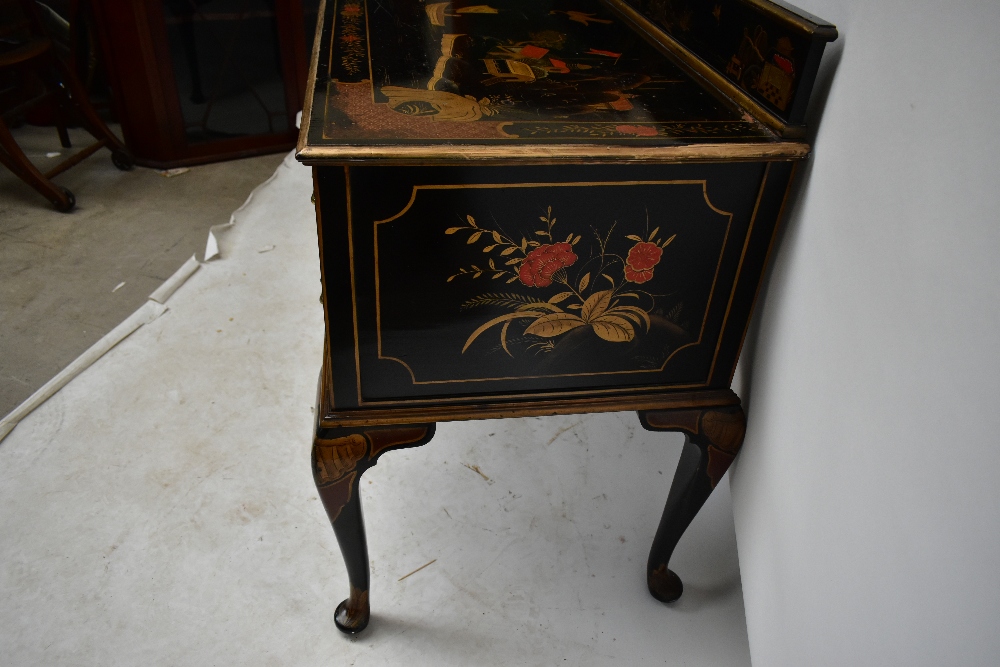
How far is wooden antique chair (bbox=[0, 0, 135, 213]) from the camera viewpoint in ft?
8.05

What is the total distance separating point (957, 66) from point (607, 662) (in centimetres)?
105

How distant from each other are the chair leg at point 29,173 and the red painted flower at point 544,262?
2254 mm

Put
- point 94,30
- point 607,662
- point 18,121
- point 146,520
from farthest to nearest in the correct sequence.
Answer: point 18,121 < point 94,30 < point 146,520 < point 607,662

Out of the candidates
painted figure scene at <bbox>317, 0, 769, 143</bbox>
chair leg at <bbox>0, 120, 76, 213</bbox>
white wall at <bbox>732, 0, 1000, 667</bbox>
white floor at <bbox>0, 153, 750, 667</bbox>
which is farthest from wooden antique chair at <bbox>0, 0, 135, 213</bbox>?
white wall at <bbox>732, 0, 1000, 667</bbox>

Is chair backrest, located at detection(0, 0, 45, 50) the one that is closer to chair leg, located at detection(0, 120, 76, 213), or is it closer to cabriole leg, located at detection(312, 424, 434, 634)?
chair leg, located at detection(0, 120, 76, 213)

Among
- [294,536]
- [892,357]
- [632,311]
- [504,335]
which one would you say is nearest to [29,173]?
[294,536]

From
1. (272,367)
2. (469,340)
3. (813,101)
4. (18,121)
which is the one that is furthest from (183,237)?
(813,101)

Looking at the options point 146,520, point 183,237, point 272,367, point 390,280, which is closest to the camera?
point 390,280

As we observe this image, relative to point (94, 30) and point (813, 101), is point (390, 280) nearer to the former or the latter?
point (813, 101)

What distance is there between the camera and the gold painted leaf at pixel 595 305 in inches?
39.3

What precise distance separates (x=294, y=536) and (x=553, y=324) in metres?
0.81

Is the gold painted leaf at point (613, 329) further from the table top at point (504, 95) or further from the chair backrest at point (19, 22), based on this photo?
the chair backrest at point (19, 22)

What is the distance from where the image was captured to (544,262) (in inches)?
37.8

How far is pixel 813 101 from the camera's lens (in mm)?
947
